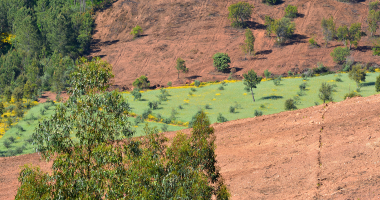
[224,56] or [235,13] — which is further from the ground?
[235,13]

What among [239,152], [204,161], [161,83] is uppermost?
[204,161]

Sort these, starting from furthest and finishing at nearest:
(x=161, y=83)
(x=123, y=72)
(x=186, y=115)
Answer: (x=123, y=72) → (x=161, y=83) → (x=186, y=115)

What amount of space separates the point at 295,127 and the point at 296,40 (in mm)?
64712

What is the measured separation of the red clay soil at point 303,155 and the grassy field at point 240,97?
15.9m

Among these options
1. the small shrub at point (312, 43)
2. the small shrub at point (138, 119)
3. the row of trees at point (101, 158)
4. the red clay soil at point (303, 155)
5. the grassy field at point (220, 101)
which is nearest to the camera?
the row of trees at point (101, 158)

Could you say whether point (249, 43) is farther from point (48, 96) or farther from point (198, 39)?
point (48, 96)

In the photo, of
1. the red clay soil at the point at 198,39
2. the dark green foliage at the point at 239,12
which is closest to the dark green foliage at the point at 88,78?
the red clay soil at the point at 198,39

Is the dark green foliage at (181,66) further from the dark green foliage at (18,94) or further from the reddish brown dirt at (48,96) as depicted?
the dark green foliage at (18,94)

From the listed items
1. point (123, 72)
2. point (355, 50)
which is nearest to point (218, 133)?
point (123, 72)

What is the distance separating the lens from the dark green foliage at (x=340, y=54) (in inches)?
3105

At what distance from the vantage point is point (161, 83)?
8194 cm

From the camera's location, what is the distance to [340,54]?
79.2m

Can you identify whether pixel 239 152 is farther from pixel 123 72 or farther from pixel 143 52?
pixel 143 52

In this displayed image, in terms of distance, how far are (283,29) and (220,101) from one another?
39.4 m
